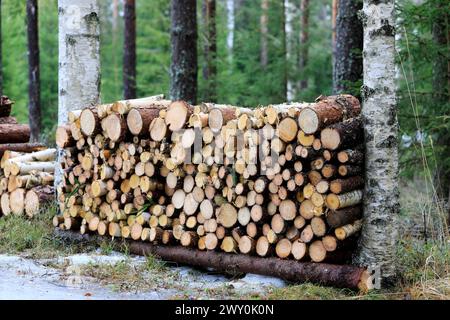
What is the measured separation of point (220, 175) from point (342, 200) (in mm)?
1311

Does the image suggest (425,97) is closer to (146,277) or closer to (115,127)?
(115,127)

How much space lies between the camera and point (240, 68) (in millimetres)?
22344

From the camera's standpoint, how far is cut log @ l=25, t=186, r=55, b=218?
8.31 meters

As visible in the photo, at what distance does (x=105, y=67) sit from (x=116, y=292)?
22.5 metres

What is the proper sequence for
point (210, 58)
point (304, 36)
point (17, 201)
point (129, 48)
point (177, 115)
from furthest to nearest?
point (304, 36) → point (129, 48) → point (210, 58) → point (17, 201) → point (177, 115)

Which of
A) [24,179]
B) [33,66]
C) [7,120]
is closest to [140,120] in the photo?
[24,179]

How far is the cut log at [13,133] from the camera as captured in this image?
9.96m

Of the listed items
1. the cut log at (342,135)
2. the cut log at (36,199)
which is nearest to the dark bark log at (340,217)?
the cut log at (342,135)

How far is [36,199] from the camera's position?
8.33 metres

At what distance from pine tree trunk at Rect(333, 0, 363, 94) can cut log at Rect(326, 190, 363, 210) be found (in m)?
3.74

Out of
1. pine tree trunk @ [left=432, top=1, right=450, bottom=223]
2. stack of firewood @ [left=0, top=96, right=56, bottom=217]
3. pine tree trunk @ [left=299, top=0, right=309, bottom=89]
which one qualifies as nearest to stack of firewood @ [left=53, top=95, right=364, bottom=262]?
stack of firewood @ [left=0, top=96, right=56, bottom=217]

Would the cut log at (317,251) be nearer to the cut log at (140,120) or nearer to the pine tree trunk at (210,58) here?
the cut log at (140,120)

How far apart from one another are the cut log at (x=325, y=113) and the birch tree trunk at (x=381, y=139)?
1.03 ft

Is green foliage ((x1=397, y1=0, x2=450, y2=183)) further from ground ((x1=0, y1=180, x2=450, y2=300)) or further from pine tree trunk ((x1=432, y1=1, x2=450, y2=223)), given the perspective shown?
ground ((x1=0, y1=180, x2=450, y2=300))
